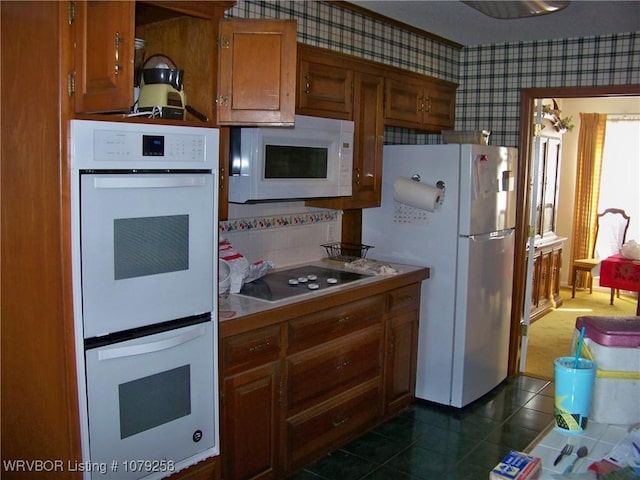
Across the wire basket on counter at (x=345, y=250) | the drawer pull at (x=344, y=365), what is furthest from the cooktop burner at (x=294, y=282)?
the drawer pull at (x=344, y=365)

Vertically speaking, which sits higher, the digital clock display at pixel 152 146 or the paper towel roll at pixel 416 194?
the digital clock display at pixel 152 146

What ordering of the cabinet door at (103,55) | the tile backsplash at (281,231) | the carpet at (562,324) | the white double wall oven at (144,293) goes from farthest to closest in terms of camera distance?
the carpet at (562,324) < the tile backsplash at (281,231) < the white double wall oven at (144,293) < the cabinet door at (103,55)

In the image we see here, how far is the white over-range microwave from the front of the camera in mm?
2881

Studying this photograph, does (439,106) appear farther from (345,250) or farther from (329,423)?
(329,423)

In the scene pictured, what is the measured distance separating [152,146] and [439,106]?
112 inches

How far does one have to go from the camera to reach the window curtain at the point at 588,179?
7246mm

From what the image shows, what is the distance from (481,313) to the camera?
398cm

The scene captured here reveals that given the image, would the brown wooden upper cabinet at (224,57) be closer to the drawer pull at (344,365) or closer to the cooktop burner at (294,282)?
the cooktop burner at (294,282)

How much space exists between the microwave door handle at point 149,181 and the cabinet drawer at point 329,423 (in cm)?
131

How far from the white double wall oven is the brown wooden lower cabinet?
0.85 feet

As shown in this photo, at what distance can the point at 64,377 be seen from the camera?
1972mm

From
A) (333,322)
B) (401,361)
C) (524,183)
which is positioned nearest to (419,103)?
(524,183)

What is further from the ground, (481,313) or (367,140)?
(367,140)

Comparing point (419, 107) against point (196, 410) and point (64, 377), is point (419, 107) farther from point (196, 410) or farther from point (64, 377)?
point (64, 377)
